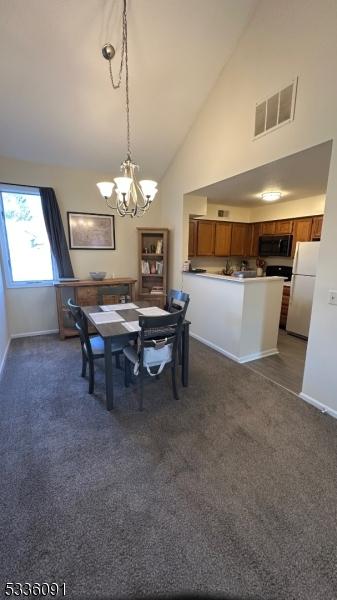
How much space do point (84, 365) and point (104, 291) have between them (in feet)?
3.41

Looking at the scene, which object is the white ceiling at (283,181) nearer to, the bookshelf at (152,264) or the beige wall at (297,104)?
the beige wall at (297,104)

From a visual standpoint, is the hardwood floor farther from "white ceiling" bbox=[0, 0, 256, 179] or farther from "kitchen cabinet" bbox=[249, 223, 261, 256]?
"white ceiling" bbox=[0, 0, 256, 179]

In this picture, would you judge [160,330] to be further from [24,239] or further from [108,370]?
[24,239]

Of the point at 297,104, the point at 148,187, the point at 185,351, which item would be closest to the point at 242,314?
the point at 185,351

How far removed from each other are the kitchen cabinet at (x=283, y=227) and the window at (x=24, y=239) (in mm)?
4135

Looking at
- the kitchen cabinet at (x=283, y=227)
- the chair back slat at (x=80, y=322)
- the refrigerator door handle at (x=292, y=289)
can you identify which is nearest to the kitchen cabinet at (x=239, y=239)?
the kitchen cabinet at (x=283, y=227)

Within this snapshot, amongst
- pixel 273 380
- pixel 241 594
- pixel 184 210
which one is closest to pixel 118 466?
pixel 241 594

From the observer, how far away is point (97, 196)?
4309 mm

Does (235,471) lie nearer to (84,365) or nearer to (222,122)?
(84,365)

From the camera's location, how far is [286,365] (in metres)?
3.24

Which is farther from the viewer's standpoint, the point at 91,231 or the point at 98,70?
the point at 91,231

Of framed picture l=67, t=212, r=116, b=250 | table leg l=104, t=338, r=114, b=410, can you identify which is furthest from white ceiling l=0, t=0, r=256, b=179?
table leg l=104, t=338, r=114, b=410

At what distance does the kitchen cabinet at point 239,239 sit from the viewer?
526 centimetres

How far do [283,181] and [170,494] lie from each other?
3.56 m
